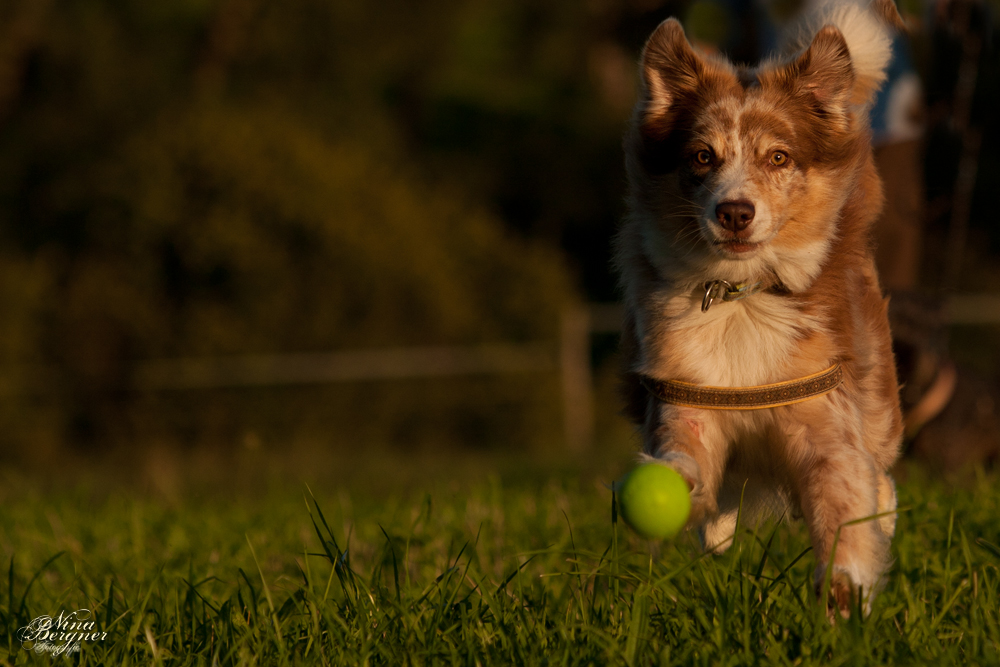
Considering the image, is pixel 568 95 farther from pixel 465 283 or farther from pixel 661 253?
pixel 661 253

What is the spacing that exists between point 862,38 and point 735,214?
1029 mm

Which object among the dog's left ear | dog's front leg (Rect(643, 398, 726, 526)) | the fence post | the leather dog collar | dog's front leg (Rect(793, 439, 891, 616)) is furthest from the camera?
the fence post

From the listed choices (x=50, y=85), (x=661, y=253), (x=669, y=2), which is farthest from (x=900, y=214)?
(x=50, y=85)

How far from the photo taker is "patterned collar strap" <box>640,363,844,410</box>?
321 cm

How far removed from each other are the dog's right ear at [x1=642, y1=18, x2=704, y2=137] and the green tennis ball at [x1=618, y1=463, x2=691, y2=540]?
4.45 ft

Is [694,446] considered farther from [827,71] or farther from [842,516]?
[827,71]

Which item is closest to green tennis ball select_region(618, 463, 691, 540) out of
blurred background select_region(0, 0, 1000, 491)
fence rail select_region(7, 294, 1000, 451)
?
blurred background select_region(0, 0, 1000, 491)

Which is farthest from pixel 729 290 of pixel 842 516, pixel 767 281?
pixel 842 516

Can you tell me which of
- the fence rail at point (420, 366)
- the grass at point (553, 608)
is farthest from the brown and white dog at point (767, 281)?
the fence rail at point (420, 366)

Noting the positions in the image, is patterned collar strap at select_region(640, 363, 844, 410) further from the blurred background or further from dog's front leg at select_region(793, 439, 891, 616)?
the blurred background

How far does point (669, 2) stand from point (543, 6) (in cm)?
1669

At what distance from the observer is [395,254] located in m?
14.9

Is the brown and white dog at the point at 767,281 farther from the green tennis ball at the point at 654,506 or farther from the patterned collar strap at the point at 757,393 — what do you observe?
the green tennis ball at the point at 654,506

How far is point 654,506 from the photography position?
282 centimetres
